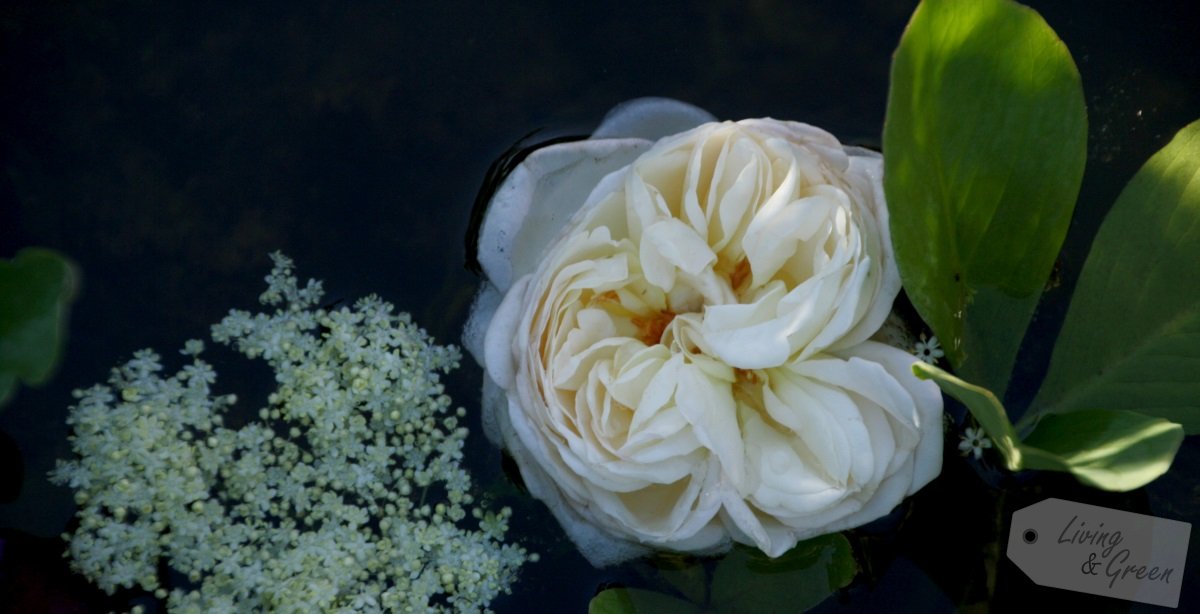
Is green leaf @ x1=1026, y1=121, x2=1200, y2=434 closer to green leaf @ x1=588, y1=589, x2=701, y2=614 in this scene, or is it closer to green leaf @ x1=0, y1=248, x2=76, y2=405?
green leaf @ x1=588, y1=589, x2=701, y2=614

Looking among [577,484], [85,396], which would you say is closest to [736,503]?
[577,484]

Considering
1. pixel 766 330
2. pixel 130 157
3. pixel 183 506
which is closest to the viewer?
pixel 766 330

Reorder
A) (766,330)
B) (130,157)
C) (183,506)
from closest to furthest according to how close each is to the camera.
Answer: (766,330) → (183,506) → (130,157)

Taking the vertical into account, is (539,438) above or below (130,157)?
below

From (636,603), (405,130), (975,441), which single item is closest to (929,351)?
(975,441)

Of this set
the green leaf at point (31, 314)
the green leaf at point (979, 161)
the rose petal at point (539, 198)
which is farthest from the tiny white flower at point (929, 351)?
the green leaf at point (31, 314)

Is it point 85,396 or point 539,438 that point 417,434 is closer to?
point 539,438
